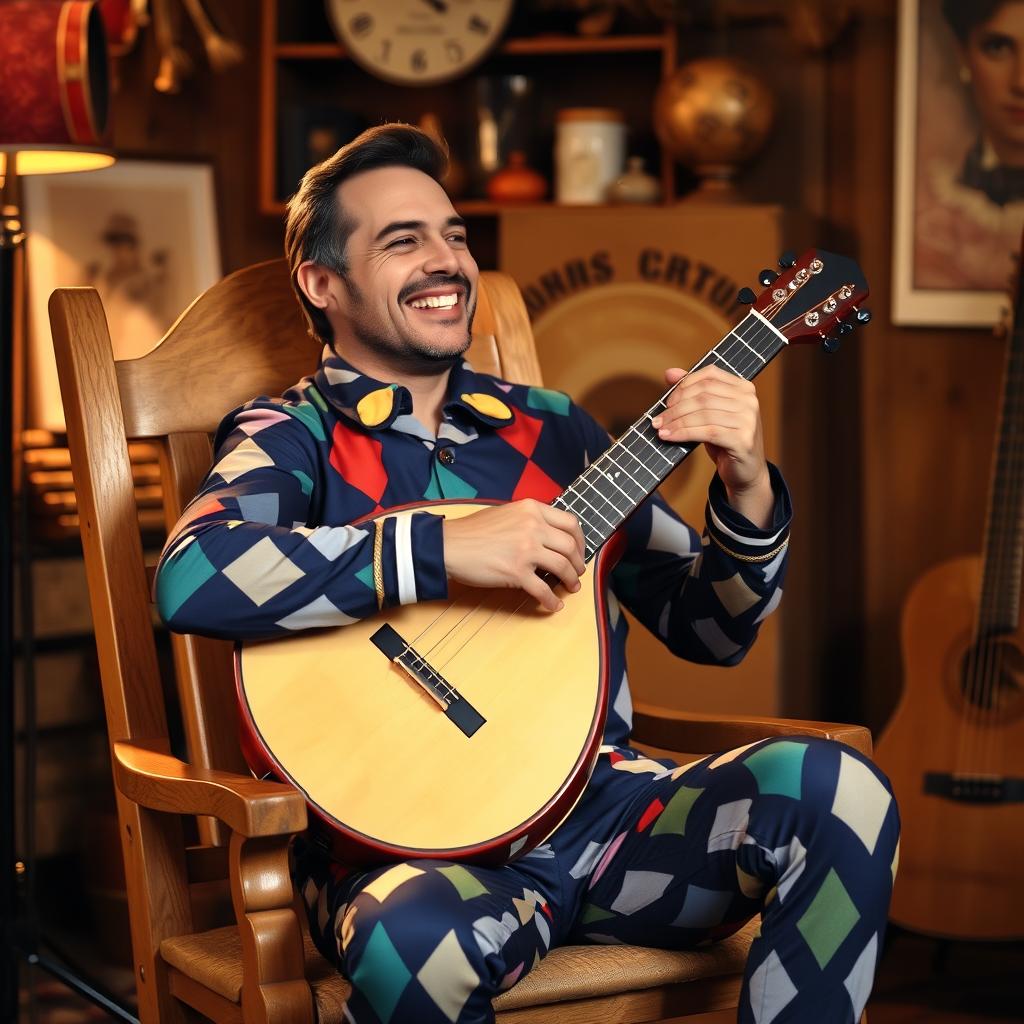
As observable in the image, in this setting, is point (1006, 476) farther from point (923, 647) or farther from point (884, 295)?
point (884, 295)

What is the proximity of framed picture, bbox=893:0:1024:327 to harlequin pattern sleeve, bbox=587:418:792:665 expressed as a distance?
1553mm

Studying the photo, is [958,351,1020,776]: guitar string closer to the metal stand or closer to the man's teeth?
the man's teeth

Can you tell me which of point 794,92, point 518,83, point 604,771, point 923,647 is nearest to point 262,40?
point 518,83

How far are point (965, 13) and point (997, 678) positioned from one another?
54.4 inches

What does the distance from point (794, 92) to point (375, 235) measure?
5.88 ft

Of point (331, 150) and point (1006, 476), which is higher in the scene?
A: point (331, 150)

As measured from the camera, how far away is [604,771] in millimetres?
1764

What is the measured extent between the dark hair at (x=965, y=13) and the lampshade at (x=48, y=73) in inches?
69.4

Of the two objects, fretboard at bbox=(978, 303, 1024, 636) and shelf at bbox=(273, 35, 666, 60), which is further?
shelf at bbox=(273, 35, 666, 60)

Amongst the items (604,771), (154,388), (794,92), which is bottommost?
(604,771)

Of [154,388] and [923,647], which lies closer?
[154,388]

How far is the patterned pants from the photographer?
1406 mm

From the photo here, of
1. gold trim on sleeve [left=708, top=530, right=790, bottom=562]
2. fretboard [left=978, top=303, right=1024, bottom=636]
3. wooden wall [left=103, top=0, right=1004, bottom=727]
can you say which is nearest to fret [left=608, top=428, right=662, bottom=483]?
gold trim on sleeve [left=708, top=530, right=790, bottom=562]

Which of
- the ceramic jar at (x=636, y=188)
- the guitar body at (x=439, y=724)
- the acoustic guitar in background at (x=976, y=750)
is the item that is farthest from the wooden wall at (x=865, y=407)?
the guitar body at (x=439, y=724)
